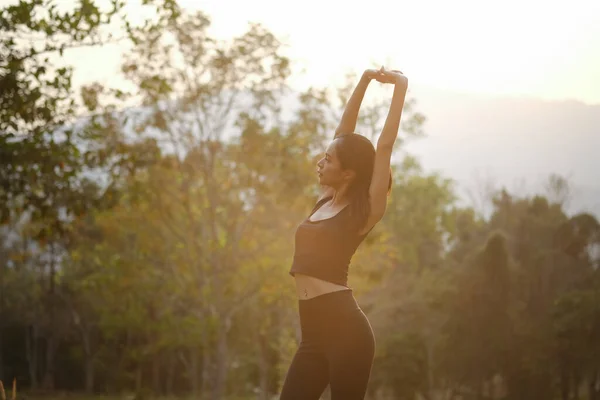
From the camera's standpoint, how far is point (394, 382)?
4653 centimetres

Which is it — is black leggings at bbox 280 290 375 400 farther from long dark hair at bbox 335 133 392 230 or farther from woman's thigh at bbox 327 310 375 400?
long dark hair at bbox 335 133 392 230

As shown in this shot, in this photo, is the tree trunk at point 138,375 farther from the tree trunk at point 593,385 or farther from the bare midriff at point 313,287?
the bare midriff at point 313,287

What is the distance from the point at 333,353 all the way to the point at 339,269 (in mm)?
392

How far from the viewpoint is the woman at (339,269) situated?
413 cm

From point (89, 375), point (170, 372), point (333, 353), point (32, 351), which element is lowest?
point (170, 372)

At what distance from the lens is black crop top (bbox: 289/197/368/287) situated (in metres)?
4.21

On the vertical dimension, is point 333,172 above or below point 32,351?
above

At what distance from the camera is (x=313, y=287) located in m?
4.23

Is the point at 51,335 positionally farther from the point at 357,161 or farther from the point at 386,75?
the point at 357,161

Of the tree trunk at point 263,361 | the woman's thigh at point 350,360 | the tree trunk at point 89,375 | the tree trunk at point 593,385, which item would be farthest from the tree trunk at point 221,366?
the tree trunk at point 89,375

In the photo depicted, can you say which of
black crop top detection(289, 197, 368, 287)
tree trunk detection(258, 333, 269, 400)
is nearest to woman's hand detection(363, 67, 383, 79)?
black crop top detection(289, 197, 368, 287)

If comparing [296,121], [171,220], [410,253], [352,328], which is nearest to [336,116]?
[296,121]

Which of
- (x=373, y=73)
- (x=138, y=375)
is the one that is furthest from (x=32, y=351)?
(x=373, y=73)

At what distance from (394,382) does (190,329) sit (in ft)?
36.7
